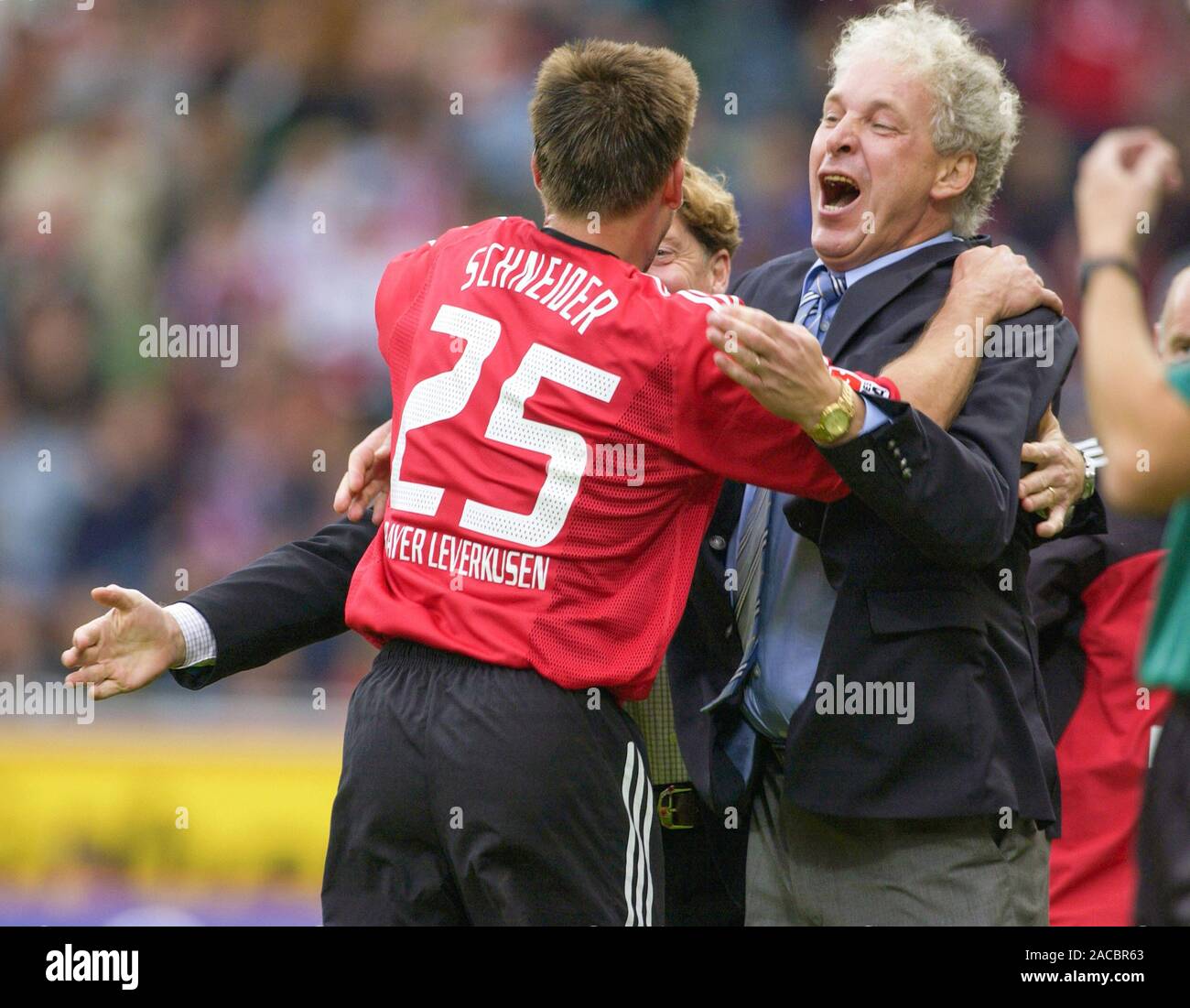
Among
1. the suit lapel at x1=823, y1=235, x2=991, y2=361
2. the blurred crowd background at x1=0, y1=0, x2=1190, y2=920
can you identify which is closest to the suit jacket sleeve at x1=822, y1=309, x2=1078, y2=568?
the suit lapel at x1=823, y1=235, x2=991, y2=361

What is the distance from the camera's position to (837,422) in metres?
2.65

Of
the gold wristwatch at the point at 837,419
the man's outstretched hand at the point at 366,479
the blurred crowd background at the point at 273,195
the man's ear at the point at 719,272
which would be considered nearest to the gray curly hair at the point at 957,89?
the man's ear at the point at 719,272

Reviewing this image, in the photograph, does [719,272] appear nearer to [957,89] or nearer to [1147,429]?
[957,89]

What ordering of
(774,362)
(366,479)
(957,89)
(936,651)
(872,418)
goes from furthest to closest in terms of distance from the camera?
(957,89) < (366,479) < (936,651) < (872,418) < (774,362)

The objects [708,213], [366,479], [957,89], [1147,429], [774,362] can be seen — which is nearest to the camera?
[1147,429]

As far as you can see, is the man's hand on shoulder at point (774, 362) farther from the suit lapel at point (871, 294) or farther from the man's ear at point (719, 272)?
the man's ear at point (719, 272)

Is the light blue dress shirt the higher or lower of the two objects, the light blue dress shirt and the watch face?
the lower

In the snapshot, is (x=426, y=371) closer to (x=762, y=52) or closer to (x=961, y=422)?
(x=961, y=422)

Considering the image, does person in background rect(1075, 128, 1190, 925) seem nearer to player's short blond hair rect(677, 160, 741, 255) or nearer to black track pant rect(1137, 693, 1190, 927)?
black track pant rect(1137, 693, 1190, 927)

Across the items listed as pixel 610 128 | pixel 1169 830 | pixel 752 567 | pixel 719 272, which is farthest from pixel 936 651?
pixel 719 272

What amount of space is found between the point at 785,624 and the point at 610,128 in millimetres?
1000

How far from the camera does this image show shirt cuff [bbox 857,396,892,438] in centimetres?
270

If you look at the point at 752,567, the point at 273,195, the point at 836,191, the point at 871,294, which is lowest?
the point at 752,567

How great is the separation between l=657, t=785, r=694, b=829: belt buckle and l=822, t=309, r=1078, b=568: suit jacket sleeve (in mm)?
842
